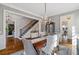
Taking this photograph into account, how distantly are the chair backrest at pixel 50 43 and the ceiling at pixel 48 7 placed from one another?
1.30ft

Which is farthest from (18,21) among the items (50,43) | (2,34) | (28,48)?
(50,43)

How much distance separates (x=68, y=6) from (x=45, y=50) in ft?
2.76

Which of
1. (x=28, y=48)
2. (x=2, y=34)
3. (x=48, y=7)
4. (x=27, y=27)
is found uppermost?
(x=48, y=7)

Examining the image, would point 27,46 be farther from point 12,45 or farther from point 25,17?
point 25,17

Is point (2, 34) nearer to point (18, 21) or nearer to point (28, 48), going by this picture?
point (18, 21)

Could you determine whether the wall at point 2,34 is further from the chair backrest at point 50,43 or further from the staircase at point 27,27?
the chair backrest at point 50,43

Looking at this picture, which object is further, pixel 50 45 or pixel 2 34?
pixel 50 45

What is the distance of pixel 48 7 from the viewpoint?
6.22 ft

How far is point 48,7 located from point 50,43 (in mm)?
626

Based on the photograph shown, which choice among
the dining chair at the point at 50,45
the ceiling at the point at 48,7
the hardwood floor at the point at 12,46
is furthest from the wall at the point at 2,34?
the dining chair at the point at 50,45
